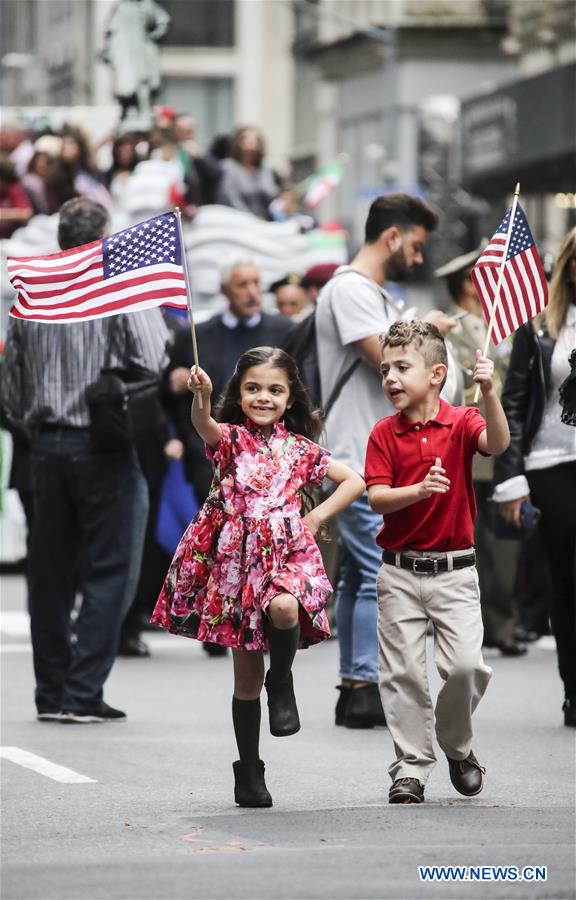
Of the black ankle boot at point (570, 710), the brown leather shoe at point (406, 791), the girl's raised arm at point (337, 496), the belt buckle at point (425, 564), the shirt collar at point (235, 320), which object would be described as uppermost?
the shirt collar at point (235, 320)

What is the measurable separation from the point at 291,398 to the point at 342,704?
2415 mm

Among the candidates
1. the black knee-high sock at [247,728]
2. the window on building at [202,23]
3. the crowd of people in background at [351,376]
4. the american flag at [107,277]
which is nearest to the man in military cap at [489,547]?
the crowd of people in background at [351,376]

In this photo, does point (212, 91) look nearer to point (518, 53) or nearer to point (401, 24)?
point (401, 24)

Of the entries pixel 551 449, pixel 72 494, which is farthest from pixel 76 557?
pixel 551 449

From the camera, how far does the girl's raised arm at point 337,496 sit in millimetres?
7234

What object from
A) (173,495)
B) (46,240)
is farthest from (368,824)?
(46,240)

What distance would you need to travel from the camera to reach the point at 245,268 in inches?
478

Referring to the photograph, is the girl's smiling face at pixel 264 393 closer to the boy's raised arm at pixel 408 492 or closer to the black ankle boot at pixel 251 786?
the boy's raised arm at pixel 408 492

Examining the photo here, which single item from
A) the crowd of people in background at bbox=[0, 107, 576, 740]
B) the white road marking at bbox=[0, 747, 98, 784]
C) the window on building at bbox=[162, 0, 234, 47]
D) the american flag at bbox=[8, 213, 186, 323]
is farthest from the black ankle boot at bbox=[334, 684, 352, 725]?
the window on building at bbox=[162, 0, 234, 47]

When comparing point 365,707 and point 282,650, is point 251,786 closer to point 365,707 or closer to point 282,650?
point 282,650

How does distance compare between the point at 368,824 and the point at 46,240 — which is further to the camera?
the point at 46,240

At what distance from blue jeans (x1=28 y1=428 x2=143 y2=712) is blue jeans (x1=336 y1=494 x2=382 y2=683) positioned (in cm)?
98

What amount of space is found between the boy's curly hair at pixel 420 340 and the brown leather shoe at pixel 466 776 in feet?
4.16

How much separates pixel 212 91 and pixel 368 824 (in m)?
67.6
